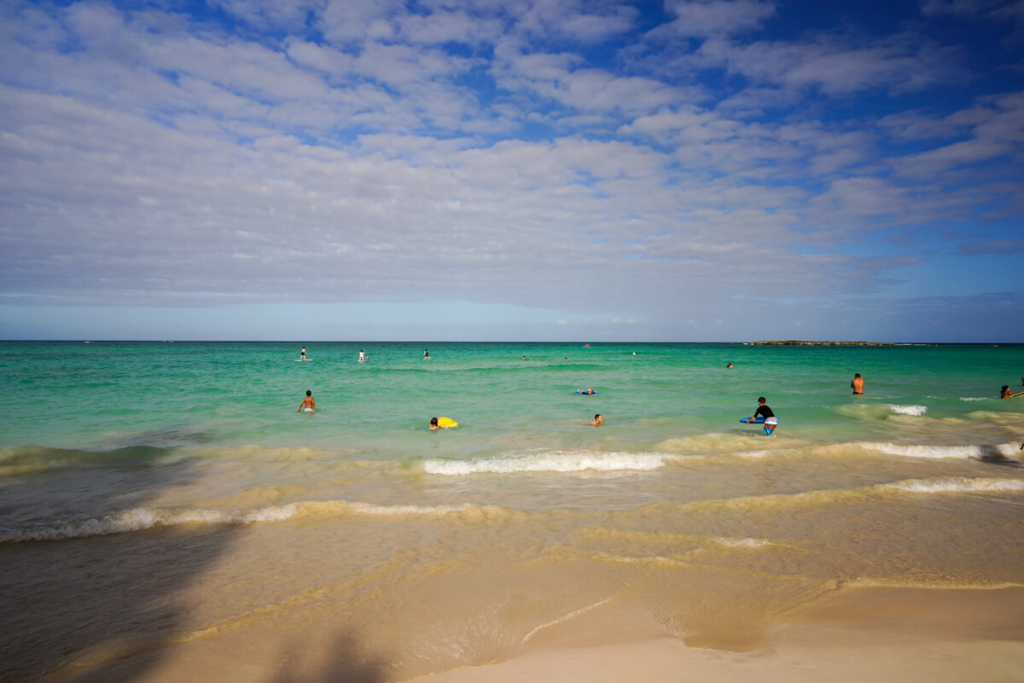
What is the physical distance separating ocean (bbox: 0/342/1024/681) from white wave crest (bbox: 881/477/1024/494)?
6cm

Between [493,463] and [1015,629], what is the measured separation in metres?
9.04

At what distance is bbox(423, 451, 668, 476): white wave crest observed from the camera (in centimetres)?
1172

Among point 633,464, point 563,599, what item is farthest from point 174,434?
point 563,599

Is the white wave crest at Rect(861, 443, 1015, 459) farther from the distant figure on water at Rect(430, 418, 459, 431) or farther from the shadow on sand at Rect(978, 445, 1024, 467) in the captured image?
the distant figure on water at Rect(430, 418, 459, 431)

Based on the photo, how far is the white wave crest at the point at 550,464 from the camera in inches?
461

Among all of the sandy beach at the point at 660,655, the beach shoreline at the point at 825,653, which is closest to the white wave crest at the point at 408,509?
the sandy beach at the point at 660,655

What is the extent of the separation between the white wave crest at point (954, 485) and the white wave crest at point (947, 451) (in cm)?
298

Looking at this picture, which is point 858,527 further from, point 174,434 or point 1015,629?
point 174,434

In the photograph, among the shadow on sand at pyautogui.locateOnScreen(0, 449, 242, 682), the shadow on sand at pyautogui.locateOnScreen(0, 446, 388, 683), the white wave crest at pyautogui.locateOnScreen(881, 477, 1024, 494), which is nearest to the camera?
the shadow on sand at pyautogui.locateOnScreen(0, 446, 388, 683)

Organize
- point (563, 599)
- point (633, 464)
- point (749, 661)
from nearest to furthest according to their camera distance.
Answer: point (749, 661), point (563, 599), point (633, 464)

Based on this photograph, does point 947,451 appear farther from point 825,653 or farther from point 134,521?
point 134,521

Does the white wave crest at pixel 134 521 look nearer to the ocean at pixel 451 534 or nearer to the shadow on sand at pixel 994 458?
the ocean at pixel 451 534

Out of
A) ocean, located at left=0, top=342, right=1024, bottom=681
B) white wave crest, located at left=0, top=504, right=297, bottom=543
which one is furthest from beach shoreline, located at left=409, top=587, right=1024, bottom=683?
white wave crest, located at left=0, top=504, right=297, bottom=543

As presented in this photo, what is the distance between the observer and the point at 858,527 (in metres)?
7.93
